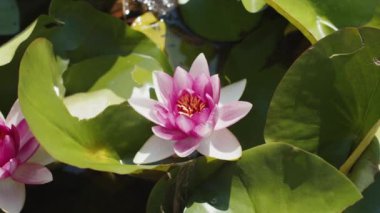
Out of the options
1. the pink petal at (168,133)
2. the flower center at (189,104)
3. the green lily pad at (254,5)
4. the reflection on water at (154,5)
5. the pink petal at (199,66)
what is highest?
the green lily pad at (254,5)

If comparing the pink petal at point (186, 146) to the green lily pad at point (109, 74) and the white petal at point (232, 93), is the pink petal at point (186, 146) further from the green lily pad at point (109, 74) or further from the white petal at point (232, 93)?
the green lily pad at point (109, 74)

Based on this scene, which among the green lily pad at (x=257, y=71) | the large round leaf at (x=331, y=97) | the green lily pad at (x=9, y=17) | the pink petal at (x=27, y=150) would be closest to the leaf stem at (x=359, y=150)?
the large round leaf at (x=331, y=97)

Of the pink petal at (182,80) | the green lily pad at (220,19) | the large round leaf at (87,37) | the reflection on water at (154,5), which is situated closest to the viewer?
the pink petal at (182,80)

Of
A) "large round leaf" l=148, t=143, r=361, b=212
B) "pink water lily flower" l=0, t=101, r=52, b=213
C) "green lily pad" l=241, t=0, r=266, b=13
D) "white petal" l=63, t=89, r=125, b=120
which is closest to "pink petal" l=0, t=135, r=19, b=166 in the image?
"pink water lily flower" l=0, t=101, r=52, b=213

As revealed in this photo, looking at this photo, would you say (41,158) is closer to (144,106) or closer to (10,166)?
(10,166)

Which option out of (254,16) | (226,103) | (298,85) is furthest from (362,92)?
(254,16)

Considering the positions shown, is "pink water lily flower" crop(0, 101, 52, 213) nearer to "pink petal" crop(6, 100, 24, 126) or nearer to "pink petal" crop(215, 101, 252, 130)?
"pink petal" crop(6, 100, 24, 126)

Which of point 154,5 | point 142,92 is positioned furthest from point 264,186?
point 154,5
